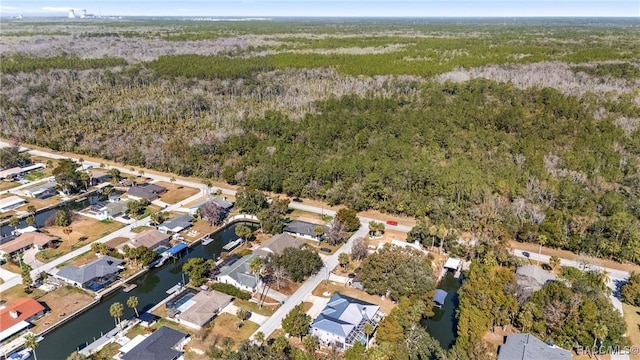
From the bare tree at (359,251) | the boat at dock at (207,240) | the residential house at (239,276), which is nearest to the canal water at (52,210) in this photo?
the boat at dock at (207,240)

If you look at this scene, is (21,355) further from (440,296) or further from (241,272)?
(440,296)

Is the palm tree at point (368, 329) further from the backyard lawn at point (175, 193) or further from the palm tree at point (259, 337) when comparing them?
the backyard lawn at point (175, 193)

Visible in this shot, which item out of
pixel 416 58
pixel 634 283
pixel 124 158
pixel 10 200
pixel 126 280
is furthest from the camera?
pixel 416 58

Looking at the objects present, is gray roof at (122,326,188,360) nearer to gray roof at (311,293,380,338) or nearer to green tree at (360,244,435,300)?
gray roof at (311,293,380,338)

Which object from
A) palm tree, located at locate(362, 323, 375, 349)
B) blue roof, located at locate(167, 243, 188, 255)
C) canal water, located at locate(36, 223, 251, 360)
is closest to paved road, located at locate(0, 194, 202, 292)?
blue roof, located at locate(167, 243, 188, 255)

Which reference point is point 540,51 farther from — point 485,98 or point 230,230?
point 230,230

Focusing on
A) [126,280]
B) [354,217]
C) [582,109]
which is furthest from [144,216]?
[582,109]
